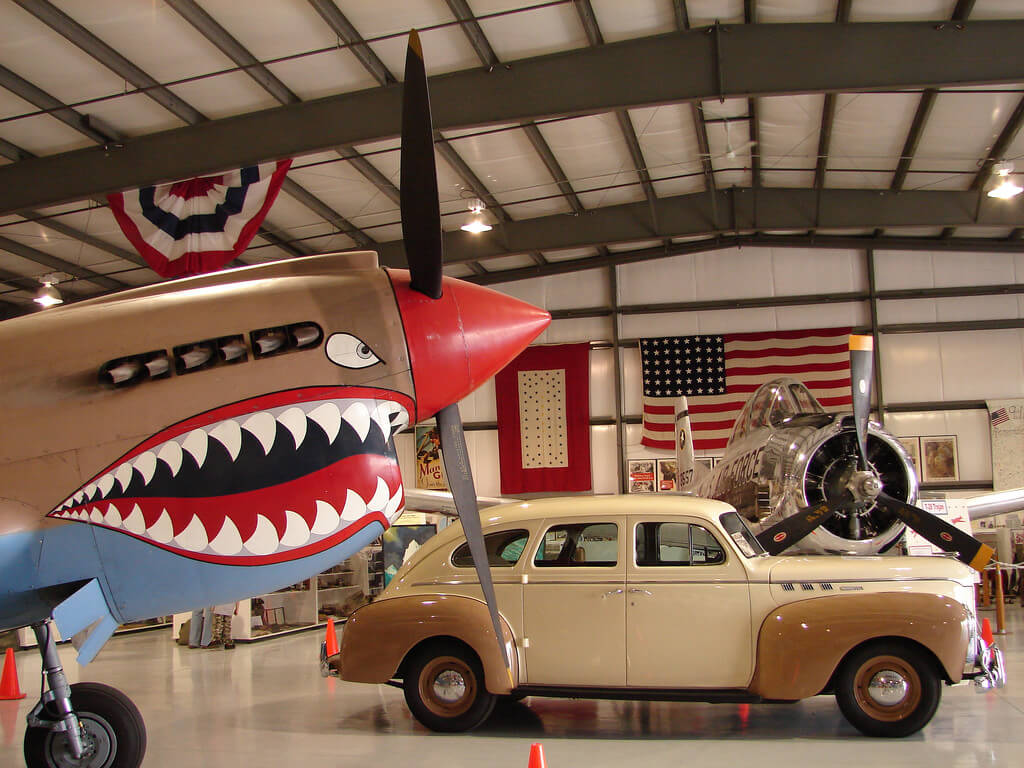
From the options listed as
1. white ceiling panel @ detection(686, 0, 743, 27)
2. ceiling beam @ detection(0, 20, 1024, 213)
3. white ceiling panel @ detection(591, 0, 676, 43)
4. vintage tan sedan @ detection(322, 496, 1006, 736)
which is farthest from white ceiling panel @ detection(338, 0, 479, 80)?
vintage tan sedan @ detection(322, 496, 1006, 736)

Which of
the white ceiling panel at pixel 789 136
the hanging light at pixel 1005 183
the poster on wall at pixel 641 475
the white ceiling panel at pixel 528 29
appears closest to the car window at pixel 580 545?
the white ceiling panel at pixel 528 29

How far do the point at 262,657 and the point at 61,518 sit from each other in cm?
950

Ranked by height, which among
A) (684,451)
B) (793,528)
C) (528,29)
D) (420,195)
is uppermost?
(528,29)

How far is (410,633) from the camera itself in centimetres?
707

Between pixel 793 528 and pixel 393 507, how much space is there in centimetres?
613

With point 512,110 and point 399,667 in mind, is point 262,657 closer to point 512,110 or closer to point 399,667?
point 399,667

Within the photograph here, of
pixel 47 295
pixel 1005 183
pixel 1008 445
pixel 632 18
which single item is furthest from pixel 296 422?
pixel 1008 445

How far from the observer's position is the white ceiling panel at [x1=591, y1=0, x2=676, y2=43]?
435 inches

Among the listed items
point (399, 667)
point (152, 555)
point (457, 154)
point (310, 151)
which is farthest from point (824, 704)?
point (457, 154)

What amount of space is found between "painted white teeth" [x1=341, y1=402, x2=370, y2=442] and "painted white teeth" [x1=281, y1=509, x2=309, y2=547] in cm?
36

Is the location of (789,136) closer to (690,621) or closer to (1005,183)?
(1005,183)

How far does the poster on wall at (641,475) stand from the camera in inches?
862

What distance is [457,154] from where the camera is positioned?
49.8 feet

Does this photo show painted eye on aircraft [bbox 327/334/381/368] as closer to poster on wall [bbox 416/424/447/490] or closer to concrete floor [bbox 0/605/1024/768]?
concrete floor [bbox 0/605/1024/768]
